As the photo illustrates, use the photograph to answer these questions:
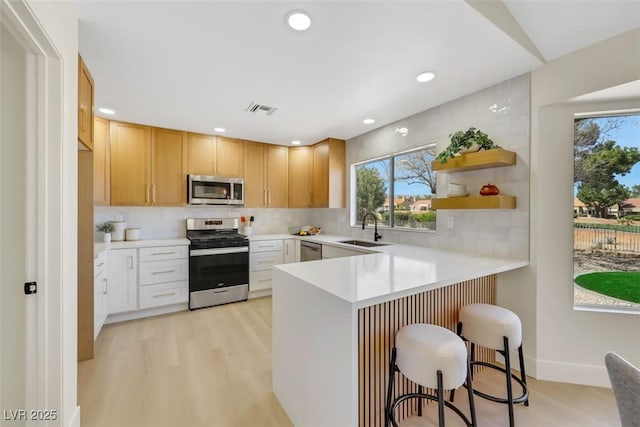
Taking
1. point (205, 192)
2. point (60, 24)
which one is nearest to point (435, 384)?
point (60, 24)

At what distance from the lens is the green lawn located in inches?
74.2

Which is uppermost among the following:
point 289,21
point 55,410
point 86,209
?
point 289,21

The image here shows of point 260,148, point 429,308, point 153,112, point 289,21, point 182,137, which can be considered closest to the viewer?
point 289,21

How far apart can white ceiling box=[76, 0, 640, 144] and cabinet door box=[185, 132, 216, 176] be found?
1.00 metres

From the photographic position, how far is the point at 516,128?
215 cm

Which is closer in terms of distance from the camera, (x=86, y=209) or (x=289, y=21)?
(x=289, y=21)

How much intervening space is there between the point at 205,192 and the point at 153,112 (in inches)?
45.8

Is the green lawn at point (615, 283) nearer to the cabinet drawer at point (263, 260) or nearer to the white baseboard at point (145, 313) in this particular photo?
the cabinet drawer at point (263, 260)

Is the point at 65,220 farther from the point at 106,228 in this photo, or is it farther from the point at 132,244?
the point at 106,228

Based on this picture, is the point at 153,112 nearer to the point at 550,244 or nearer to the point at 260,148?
the point at 260,148

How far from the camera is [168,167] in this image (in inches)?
139

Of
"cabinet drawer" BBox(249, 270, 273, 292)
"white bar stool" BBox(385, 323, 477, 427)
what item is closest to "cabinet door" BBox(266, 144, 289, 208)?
"cabinet drawer" BBox(249, 270, 273, 292)

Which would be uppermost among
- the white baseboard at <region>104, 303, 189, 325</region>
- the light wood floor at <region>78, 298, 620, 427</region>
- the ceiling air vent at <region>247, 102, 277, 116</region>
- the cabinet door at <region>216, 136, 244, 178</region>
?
the ceiling air vent at <region>247, 102, 277, 116</region>

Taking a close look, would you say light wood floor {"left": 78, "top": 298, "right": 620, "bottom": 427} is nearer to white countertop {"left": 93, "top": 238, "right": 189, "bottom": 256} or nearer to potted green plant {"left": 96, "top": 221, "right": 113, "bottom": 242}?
white countertop {"left": 93, "top": 238, "right": 189, "bottom": 256}
